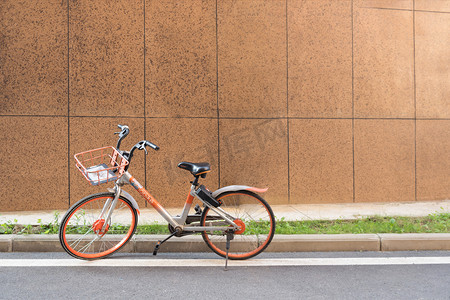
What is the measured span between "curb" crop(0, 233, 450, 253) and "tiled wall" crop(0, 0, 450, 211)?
2.22m

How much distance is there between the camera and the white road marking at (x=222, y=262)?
4.04 metres

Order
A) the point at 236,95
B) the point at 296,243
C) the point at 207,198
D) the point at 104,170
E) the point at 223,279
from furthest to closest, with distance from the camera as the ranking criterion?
the point at 236,95 → the point at 296,243 → the point at 207,198 → the point at 104,170 → the point at 223,279

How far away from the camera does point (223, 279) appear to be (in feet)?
12.0

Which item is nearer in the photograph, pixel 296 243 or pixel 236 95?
pixel 296 243

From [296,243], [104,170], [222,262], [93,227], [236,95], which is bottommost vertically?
[222,262]

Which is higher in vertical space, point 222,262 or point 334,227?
point 334,227

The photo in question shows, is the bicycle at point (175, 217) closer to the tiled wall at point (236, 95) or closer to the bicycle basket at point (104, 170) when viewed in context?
the bicycle basket at point (104, 170)

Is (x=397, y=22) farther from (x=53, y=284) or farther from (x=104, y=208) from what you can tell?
(x=53, y=284)

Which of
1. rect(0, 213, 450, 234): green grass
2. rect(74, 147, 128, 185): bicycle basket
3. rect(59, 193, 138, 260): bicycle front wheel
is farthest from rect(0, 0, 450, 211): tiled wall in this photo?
rect(74, 147, 128, 185): bicycle basket

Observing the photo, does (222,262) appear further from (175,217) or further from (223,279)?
(175,217)

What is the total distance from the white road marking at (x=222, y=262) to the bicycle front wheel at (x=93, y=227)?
0.15 meters

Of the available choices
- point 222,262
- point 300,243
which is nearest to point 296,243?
point 300,243

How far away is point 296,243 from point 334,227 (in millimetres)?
927

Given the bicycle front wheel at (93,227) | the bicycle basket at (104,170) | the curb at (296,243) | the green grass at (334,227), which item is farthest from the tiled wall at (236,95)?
the bicycle basket at (104,170)
